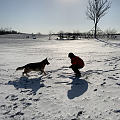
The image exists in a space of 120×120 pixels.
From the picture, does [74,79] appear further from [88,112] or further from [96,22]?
[96,22]

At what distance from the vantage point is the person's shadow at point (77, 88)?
5.35m

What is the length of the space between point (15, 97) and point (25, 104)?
0.62 metres

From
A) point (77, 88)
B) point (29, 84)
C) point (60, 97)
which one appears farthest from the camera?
point (29, 84)

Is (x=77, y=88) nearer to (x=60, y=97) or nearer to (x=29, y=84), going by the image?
(x=60, y=97)

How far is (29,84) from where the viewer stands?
6.46m

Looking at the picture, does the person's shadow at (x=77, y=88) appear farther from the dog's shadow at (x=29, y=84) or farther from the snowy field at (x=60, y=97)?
the dog's shadow at (x=29, y=84)

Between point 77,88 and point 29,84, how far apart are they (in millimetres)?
1563

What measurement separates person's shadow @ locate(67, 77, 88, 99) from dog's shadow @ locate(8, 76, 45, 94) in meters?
0.97

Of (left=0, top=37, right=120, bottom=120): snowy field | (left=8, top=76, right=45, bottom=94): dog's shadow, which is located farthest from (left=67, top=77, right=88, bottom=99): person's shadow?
(left=8, top=76, right=45, bottom=94): dog's shadow

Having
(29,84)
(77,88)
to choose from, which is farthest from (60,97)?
(29,84)

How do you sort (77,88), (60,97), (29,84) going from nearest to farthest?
(60,97), (77,88), (29,84)

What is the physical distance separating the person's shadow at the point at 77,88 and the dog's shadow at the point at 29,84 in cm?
97

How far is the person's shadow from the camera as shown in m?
5.35

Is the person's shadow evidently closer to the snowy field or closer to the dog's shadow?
the snowy field
